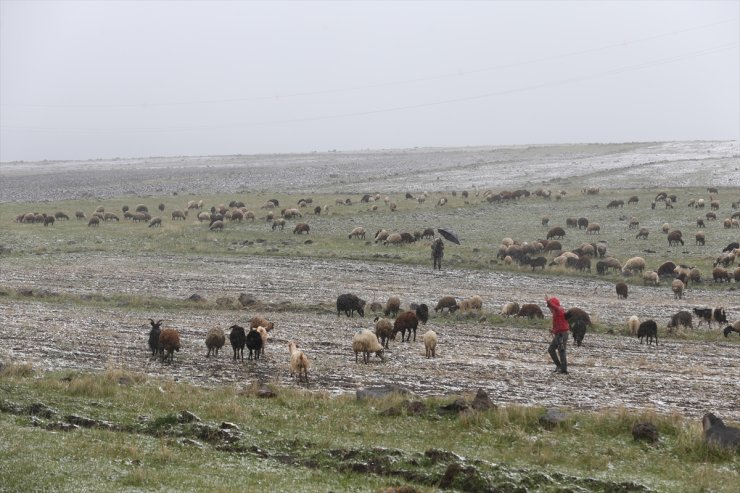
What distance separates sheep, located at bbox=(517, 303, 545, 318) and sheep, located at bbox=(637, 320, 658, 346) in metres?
4.49

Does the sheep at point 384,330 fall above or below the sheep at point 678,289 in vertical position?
above

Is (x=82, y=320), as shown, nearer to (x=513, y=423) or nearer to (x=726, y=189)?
(x=513, y=423)

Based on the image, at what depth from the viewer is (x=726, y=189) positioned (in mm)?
72438

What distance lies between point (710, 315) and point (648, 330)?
15.5 ft

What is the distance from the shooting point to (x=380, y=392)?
1731 centimetres

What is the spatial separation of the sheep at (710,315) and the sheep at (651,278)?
8195 millimetres

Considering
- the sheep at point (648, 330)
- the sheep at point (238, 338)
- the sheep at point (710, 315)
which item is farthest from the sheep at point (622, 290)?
the sheep at point (238, 338)

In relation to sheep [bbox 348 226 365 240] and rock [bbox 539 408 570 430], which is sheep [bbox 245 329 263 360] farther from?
sheep [bbox 348 226 365 240]

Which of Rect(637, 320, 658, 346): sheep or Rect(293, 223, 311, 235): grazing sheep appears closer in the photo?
Rect(637, 320, 658, 346): sheep

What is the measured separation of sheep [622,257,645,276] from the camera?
4006 centimetres

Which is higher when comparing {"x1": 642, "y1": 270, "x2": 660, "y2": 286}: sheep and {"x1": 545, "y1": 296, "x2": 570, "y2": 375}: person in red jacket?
{"x1": 545, "y1": 296, "x2": 570, "y2": 375}: person in red jacket

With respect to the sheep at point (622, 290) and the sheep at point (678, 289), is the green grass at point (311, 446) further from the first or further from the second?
the sheep at point (678, 289)

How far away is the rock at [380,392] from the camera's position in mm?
17094

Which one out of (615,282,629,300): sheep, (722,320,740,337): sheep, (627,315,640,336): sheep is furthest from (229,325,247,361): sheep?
(615,282,629,300): sheep
